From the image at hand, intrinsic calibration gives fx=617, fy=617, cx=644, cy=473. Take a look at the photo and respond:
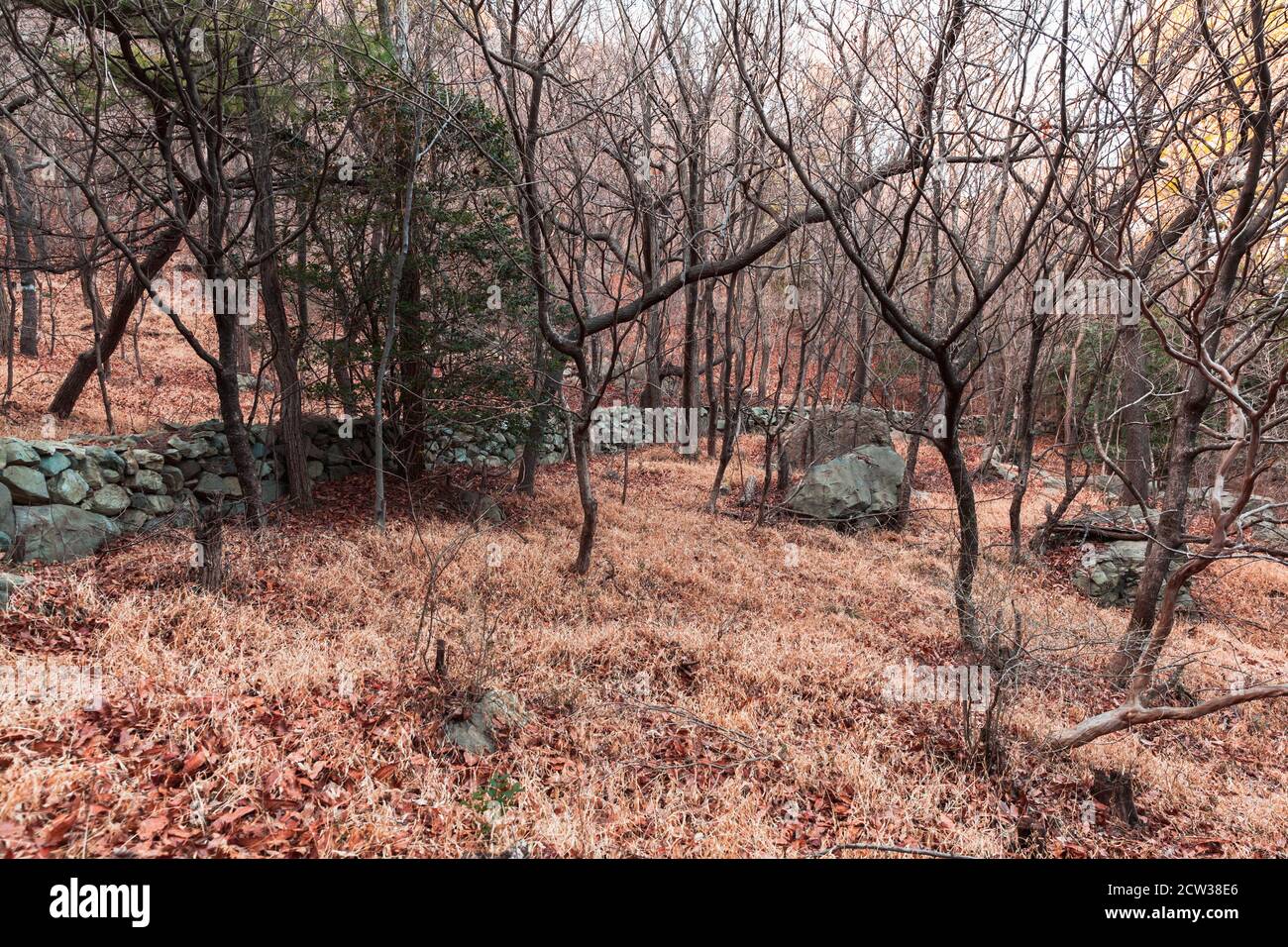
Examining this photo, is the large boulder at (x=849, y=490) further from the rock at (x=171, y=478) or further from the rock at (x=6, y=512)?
the rock at (x=6, y=512)

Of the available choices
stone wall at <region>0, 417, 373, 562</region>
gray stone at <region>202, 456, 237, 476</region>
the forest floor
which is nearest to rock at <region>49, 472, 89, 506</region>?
stone wall at <region>0, 417, 373, 562</region>

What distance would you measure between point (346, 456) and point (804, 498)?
645 centimetres

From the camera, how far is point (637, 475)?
11.3m

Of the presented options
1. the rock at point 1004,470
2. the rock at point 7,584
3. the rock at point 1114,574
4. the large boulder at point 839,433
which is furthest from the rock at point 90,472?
the rock at point 1004,470

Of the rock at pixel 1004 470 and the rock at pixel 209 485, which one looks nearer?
the rock at pixel 209 485

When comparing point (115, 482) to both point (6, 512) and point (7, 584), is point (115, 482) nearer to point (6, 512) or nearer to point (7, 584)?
point (6, 512)

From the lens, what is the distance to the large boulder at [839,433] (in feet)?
35.7

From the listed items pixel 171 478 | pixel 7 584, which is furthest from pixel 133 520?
pixel 7 584

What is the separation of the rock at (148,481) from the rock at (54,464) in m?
0.53

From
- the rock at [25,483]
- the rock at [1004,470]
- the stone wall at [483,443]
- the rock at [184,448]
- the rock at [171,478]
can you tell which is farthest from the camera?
the rock at [1004,470]

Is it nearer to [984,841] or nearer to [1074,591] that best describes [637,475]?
[1074,591]

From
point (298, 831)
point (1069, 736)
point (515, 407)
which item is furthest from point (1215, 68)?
point (515, 407)

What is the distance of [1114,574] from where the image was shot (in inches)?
302
